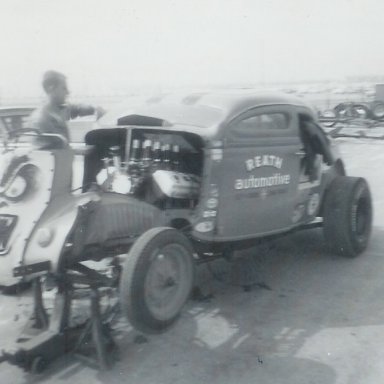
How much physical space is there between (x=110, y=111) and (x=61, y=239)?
1.80 m

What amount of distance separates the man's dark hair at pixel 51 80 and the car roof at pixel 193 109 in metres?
0.54

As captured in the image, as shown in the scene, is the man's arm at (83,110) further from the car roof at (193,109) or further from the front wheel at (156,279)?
the front wheel at (156,279)

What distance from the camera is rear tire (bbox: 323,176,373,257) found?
5.86 metres

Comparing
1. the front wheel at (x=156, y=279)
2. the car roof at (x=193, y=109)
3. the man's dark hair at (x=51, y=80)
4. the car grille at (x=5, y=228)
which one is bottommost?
the front wheel at (x=156, y=279)

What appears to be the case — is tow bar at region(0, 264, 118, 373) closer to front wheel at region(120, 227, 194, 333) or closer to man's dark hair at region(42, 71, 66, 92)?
front wheel at region(120, 227, 194, 333)

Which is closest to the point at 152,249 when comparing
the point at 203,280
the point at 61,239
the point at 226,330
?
the point at 61,239

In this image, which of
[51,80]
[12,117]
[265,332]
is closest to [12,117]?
[12,117]

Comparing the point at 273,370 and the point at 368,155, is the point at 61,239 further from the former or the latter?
the point at 368,155

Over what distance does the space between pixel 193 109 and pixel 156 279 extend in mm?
1707

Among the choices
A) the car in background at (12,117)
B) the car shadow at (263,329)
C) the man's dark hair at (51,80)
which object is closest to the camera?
the car shadow at (263,329)

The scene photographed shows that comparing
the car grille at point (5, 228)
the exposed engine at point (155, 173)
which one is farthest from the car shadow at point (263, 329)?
the exposed engine at point (155, 173)

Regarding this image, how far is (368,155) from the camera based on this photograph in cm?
1420

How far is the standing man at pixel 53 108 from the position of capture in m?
5.17

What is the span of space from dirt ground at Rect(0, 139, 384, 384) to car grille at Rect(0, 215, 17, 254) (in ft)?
2.20
